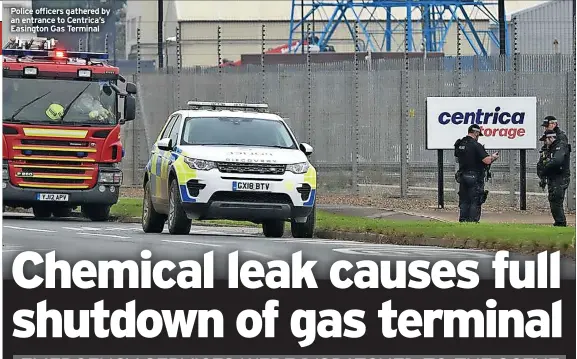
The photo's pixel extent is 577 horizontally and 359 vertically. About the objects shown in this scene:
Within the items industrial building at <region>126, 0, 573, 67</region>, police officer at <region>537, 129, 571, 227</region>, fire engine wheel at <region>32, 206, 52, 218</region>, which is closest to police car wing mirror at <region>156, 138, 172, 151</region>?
police officer at <region>537, 129, 571, 227</region>

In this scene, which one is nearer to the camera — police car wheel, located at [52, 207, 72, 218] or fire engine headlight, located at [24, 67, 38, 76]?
fire engine headlight, located at [24, 67, 38, 76]

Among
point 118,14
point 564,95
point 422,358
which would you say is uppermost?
point 118,14

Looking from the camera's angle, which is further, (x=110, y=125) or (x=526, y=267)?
(x=110, y=125)

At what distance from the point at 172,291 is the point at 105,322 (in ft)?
5.43

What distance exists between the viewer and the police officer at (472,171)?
989 inches

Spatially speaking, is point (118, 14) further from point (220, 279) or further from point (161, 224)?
point (220, 279)

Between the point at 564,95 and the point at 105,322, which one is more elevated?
the point at 564,95

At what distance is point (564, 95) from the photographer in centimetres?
3112

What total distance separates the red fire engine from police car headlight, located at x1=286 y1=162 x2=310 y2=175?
283 inches

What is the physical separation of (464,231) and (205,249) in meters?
3.94

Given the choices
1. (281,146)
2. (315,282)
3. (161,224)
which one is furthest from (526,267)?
(161,224)

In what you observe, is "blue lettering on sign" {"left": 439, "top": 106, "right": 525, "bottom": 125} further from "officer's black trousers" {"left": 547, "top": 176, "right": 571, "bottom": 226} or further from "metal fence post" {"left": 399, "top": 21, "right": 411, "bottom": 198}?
"officer's black trousers" {"left": 547, "top": 176, "right": 571, "bottom": 226}

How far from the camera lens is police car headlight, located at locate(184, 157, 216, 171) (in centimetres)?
2150

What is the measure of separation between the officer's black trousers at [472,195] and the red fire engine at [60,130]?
6418mm
